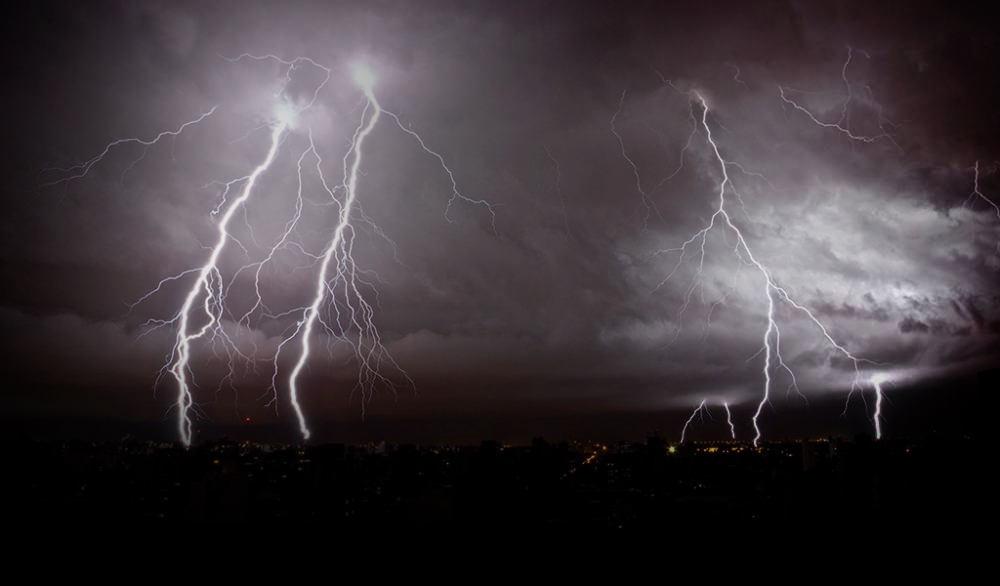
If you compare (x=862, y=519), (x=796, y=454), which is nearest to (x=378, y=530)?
(x=862, y=519)

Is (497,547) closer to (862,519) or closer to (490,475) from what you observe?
(490,475)

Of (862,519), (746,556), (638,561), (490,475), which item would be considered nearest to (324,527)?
(490,475)

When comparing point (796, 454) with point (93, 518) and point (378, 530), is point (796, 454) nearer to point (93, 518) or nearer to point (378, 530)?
point (378, 530)

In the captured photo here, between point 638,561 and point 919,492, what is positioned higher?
point 919,492

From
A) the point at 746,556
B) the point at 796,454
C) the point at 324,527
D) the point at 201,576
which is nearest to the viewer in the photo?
the point at 201,576

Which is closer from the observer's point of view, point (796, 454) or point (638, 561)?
point (638, 561)

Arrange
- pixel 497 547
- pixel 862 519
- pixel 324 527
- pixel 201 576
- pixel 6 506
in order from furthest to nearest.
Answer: pixel 6 506
pixel 324 527
pixel 862 519
pixel 497 547
pixel 201 576
